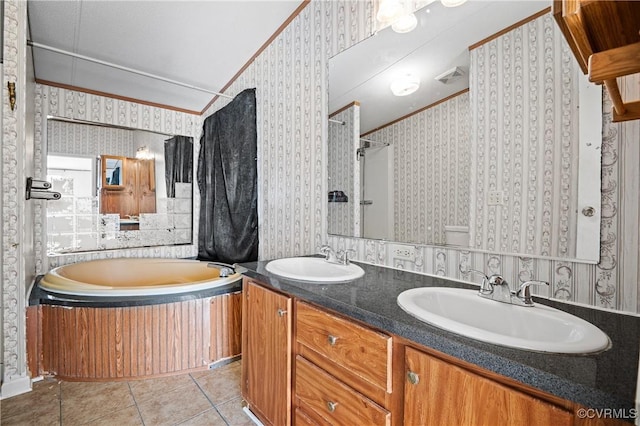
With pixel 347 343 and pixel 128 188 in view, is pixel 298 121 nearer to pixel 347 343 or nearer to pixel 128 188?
pixel 347 343

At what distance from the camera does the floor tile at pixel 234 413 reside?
1548 mm

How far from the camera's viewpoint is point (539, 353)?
24.6 inches

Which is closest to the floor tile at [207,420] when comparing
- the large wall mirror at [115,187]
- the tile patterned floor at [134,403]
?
the tile patterned floor at [134,403]

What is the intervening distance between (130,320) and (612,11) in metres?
2.44

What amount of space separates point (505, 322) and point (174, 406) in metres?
1.75

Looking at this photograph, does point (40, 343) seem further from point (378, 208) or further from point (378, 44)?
point (378, 44)

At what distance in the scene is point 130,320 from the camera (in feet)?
6.24

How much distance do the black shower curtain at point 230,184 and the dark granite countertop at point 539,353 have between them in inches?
64.5

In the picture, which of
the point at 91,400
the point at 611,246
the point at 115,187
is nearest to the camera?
the point at 611,246

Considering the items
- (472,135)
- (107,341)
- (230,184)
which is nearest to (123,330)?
(107,341)

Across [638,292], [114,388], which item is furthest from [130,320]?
[638,292]

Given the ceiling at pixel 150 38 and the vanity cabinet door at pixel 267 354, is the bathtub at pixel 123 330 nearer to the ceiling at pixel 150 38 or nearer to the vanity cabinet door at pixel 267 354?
the vanity cabinet door at pixel 267 354

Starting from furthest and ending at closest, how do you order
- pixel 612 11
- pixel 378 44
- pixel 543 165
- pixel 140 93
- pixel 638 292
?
pixel 140 93 → pixel 378 44 → pixel 543 165 → pixel 638 292 → pixel 612 11

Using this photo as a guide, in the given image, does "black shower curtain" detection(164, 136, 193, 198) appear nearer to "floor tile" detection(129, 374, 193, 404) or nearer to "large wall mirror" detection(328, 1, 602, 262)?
"floor tile" detection(129, 374, 193, 404)
